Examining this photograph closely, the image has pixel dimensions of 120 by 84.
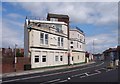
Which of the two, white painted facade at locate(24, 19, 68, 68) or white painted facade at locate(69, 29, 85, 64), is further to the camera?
white painted facade at locate(69, 29, 85, 64)

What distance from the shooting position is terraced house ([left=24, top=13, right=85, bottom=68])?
38766 mm

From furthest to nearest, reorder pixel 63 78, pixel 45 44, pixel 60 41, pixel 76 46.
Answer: pixel 76 46
pixel 60 41
pixel 45 44
pixel 63 78

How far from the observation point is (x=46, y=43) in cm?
4303

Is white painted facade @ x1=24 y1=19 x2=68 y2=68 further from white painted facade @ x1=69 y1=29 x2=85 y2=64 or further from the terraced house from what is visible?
white painted facade @ x1=69 y1=29 x2=85 y2=64

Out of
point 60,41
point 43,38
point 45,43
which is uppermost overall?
point 43,38

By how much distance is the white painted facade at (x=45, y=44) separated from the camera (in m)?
38.7

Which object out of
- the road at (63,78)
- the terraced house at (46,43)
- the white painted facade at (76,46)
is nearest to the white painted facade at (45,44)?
the terraced house at (46,43)

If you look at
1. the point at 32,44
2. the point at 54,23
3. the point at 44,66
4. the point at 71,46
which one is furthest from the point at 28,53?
the point at 71,46

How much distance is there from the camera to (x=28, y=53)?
1505 inches

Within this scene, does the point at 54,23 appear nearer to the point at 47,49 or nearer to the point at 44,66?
the point at 47,49

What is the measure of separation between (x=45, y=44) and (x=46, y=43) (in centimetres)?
53

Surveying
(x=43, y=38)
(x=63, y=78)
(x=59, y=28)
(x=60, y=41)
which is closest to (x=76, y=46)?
(x=59, y=28)

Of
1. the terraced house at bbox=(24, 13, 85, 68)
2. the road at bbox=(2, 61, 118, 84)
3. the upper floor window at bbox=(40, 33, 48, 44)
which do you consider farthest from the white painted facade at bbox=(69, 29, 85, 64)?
the road at bbox=(2, 61, 118, 84)

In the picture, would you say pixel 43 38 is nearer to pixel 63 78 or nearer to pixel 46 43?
pixel 46 43
